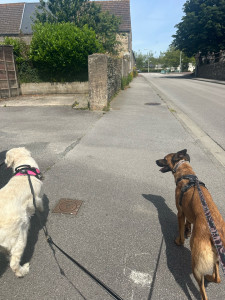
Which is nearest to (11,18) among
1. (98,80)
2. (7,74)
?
(7,74)

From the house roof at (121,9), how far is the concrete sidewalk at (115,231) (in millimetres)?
36098

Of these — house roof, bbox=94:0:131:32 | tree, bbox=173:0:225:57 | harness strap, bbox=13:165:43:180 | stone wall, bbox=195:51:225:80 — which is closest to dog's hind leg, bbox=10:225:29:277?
harness strap, bbox=13:165:43:180

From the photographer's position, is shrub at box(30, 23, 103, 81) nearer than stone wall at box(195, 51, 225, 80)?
Yes

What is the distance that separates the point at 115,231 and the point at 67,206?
34.7 inches

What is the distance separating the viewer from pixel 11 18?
3416 centimetres

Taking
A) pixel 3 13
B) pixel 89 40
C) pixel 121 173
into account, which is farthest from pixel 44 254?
pixel 3 13

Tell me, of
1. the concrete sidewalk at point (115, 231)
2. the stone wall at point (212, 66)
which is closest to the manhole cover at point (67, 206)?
the concrete sidewalk at point (115, 231)

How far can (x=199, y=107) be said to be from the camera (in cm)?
1156

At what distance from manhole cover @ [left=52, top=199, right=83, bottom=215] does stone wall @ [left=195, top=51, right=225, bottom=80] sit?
34.6 meters

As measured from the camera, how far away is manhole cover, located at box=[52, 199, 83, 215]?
3207 mm

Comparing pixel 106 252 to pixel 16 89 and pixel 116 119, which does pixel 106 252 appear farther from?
pixel 16 89

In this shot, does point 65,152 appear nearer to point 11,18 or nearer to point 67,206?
point 67,206

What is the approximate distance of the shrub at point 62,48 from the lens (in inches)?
523

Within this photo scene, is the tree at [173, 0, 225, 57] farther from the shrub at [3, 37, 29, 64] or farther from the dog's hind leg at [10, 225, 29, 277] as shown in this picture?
the dog's hind leg at [10, 225, 29, 277]
